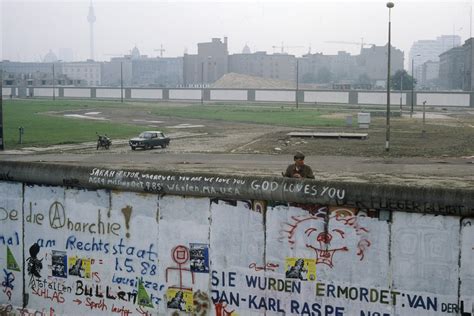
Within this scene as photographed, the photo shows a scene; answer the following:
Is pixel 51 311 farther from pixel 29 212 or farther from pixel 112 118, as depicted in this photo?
pixel 112 118

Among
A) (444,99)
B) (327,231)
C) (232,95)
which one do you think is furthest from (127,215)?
(232,95)

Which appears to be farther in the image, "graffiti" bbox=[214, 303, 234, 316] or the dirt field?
the dirt field

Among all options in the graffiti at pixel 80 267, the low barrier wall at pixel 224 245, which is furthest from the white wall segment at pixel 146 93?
the graffiti at pixel 80 267

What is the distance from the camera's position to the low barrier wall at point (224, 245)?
8391 millimetres

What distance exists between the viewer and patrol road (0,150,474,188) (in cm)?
2917

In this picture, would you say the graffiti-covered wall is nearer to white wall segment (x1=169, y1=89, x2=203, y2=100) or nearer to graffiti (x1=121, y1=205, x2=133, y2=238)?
graffiti (x1=121, y1=205, x2=133, y2=238)

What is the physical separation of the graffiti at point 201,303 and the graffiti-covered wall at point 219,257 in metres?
0.01

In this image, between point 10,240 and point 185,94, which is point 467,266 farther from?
point 185,94

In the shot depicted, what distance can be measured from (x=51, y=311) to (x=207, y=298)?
111 inches

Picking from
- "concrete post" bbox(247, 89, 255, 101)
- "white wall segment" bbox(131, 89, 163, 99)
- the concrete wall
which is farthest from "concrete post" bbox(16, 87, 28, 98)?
"concrete post" bbox(247, 89, 255, 101)

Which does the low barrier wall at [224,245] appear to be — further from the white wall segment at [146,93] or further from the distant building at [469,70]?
the distant building at [469,70]

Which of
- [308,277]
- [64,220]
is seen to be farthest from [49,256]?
[308,277]

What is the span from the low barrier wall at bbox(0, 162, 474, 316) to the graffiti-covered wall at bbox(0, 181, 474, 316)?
0.6 inches

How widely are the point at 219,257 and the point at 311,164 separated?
987 inches
